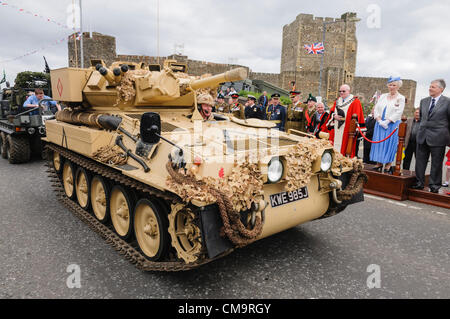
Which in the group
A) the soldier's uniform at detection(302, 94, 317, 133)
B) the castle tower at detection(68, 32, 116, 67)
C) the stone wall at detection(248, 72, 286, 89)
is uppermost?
the castle tower at detection(68, 32, 116, 67)

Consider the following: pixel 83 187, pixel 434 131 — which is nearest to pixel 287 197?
pixel 83 187

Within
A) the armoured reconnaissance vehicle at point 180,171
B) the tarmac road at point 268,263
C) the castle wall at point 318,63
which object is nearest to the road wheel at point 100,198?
the armoured reconnaissance vehicle at point 180,171

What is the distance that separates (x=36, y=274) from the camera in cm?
377

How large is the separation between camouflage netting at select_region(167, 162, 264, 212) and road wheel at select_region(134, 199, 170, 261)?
2.01 ft

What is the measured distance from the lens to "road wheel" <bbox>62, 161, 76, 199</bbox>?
6066 millimetres

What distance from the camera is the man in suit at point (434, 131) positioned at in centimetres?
638

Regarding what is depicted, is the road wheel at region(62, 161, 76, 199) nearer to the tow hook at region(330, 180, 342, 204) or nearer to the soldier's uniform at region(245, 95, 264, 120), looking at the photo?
the tow hook at region(330, 180, 342, 204)

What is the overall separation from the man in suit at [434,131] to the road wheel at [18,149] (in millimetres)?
10262

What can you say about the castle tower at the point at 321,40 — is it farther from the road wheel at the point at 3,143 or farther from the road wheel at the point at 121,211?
the road wheel at the point at 121,211

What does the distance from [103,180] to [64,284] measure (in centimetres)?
169

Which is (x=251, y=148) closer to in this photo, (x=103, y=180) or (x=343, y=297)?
(x=343, y=297)

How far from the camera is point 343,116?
7508mm

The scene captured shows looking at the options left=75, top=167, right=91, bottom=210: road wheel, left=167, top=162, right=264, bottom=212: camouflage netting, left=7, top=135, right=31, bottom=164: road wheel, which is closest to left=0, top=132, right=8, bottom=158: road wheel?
left=7, top=135, right=31, bottom=164: road wheel

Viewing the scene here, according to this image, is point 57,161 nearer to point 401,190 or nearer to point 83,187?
point 83,187
